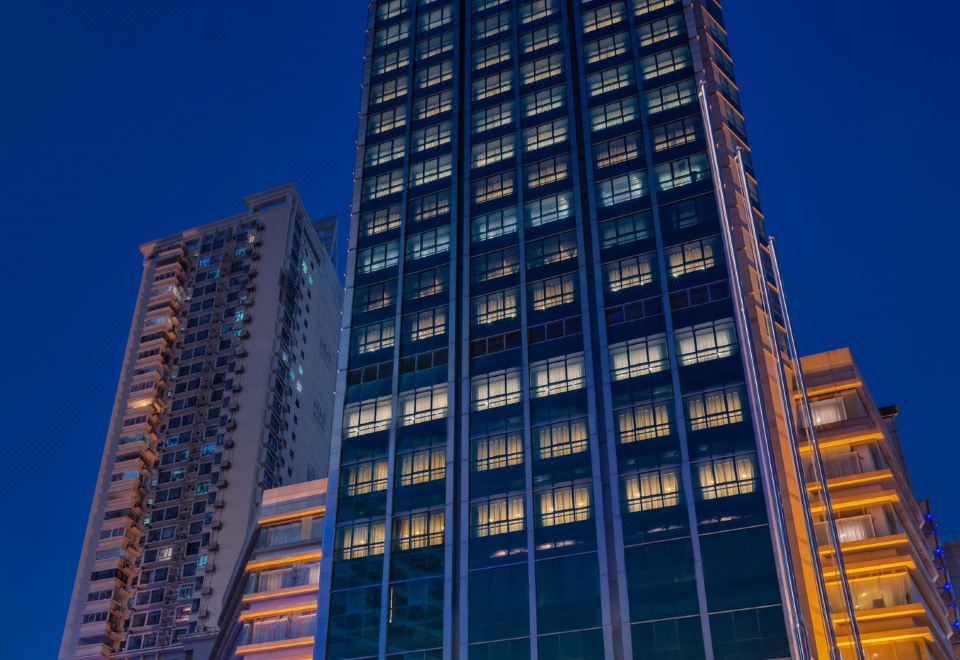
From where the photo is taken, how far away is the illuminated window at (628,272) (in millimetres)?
73812

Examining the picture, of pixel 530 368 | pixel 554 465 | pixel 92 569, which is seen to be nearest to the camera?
pixel 554 465

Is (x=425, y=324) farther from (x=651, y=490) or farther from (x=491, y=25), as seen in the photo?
(x=491, y=25)

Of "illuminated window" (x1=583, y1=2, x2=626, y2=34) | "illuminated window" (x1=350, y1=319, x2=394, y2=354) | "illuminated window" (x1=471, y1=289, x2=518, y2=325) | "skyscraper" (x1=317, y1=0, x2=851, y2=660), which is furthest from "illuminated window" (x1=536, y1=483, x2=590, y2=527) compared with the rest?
"illuminated window" (x1=583, y1=2, x2=626, y2=34)

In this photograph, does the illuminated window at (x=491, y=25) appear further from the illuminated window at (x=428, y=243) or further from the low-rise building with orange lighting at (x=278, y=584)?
the low-rise building with orange lighting at (x=278, y=584)

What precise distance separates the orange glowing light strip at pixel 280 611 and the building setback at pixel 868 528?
3907 cm

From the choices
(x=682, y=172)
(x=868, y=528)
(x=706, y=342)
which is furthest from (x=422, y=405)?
(x=868, y=528)

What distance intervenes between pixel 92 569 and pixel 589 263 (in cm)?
7462

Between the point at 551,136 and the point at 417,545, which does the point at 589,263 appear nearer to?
the point at 551,136

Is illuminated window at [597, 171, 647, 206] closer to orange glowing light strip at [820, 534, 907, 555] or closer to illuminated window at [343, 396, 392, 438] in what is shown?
illuminated window at [343, 396, 392, 438]

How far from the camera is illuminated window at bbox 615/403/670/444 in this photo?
6712 centimetres

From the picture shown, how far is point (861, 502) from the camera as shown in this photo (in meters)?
68.4

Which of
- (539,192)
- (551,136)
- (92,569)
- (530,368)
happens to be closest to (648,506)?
(530,368)

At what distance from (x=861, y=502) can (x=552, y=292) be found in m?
25.8

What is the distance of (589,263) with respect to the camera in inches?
3000
